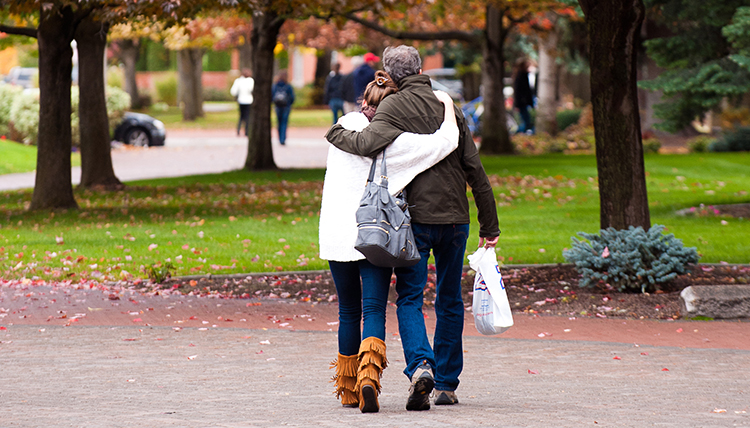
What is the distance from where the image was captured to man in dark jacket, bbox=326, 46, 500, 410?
4.56 m

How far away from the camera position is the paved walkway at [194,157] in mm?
20016

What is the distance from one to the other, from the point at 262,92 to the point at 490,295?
14773mm

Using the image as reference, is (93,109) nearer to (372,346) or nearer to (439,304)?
(439,304)

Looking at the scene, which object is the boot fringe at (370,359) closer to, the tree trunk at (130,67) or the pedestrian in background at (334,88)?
the pedestrian in background at (334,88)

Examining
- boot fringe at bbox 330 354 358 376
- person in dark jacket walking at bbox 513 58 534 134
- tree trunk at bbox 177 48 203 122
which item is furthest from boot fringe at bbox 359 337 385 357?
tree trunk at bbox 177 48 203 122

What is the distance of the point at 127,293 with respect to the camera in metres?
8.53

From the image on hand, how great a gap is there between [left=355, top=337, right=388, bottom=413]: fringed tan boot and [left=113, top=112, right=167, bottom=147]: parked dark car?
22952 mm

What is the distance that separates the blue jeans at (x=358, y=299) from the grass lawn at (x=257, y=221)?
4.77 meters

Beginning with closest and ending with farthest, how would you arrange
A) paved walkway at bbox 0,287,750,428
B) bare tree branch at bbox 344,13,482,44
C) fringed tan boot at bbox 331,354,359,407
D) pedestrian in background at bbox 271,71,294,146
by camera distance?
paved walkway at bbox 0,287,750,428, fringed tan boot at bbox 331,354,359,407, bare tree branch at bbox 344,13,482,44, pedestrian in background at bbox 271,71,294,146

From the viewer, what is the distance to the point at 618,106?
8516 mm

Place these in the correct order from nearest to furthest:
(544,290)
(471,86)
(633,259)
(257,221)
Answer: (633,259)
(544,290)
(257,221)
(471,86)

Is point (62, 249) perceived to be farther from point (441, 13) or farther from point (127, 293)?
point (441, 13)

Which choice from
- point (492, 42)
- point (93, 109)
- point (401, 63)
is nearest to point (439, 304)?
point (401, 63)

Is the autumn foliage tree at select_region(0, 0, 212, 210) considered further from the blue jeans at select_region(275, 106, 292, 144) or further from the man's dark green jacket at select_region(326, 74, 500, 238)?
the blue jeans at select_region(275, 106, 292, 144)
